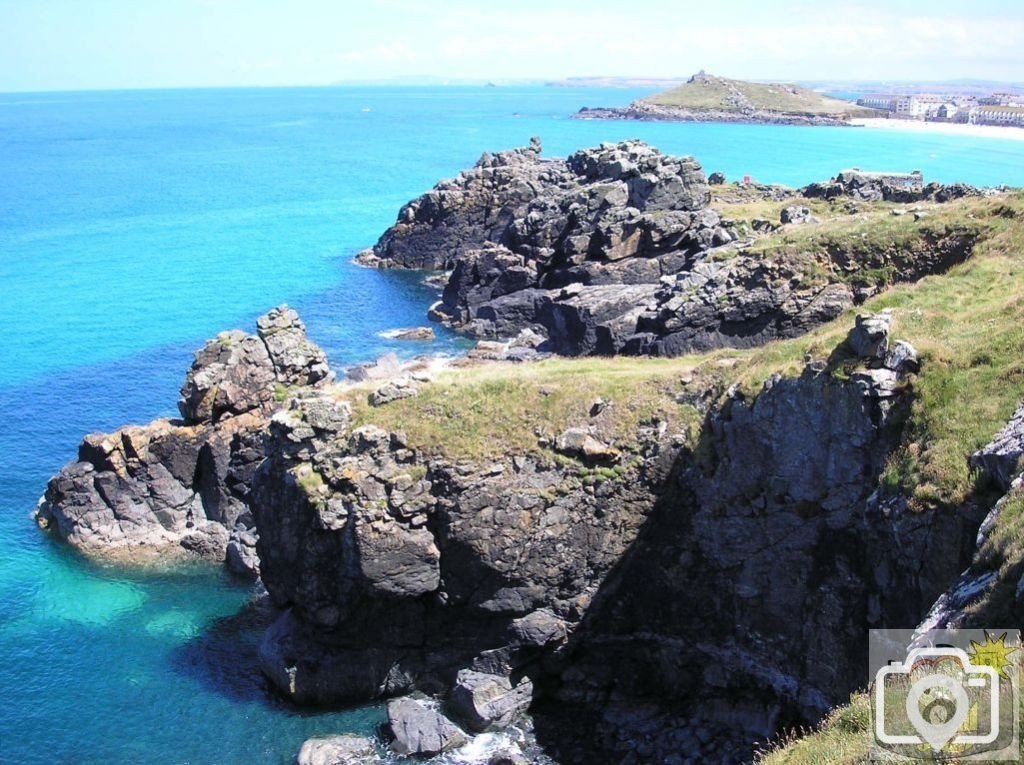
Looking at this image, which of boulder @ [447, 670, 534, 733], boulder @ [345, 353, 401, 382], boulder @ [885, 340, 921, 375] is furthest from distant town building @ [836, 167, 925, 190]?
boulder @ [447, 670, 534, 733]

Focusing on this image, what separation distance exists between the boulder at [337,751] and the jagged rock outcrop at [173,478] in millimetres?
19018

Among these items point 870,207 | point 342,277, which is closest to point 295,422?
point 870,207

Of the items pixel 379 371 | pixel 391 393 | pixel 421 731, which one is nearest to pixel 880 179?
pixel 379 371

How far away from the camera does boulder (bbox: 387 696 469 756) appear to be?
118 ft

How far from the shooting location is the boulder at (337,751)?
115 ft

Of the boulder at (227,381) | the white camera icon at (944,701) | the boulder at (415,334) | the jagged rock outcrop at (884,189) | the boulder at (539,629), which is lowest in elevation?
the boulder at (539,629)

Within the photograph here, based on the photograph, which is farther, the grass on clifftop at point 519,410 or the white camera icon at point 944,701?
the grass on clifftop at point 519,410

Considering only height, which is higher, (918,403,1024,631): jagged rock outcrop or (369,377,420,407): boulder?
(918,403,1024,631): jagged rock outcrop

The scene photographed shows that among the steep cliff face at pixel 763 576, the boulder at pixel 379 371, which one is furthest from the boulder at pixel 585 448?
the boulder at pixel 379 371

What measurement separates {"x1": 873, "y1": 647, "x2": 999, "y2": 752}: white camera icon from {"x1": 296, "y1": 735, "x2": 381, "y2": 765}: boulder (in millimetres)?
23202

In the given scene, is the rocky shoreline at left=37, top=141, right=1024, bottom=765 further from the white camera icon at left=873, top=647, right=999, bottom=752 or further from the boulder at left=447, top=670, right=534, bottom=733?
the white camera icon at left=873, top=647, right=999, bottom=752

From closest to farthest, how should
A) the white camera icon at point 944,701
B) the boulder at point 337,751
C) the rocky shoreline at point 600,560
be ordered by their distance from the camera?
the white camera icon at point 944,701 → the rocky shoreline at point 600,560 → the boulder at point 337,751

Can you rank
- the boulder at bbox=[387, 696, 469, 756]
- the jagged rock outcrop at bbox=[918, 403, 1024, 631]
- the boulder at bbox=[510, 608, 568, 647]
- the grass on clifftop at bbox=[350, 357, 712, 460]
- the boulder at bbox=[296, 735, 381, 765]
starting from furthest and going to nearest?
the grass on clifftop at bbox=[350, 357, 712, 460] < the boulder at bbox=[510, 608, 568, 647] < the boulder at bbox=[387, 696, 469, 756] < the boulder at bbox=[296, 735, 381, 765] < the jagged rock outcrop at bbox=[918, 403, 1024, 631]

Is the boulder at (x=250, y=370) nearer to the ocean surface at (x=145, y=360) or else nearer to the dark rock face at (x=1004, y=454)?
the ocean surface at (x=145, y=360)
